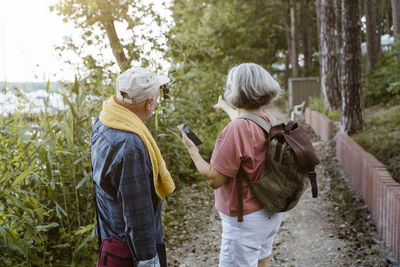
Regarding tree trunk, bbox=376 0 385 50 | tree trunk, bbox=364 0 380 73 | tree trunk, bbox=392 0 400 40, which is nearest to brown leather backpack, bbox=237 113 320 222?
tree trunk, bbox=392 0 400 40

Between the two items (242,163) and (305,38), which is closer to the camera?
(242,163)

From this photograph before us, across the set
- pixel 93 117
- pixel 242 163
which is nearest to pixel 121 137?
pixel 242 163

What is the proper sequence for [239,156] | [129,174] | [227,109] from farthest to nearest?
[227,109]
[239,156]
[129,174]

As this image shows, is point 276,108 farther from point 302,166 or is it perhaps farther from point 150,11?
point 302,166

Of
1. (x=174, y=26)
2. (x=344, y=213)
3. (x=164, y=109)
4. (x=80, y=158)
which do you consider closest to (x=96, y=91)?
(x=164, y=109)

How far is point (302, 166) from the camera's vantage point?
2.48m

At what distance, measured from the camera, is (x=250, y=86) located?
8.27 ft

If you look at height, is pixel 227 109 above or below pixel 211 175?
above

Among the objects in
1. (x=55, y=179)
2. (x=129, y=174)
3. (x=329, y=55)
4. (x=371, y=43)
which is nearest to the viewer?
(x=129, y=174)

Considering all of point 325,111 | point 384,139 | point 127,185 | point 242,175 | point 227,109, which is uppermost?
point 227,109

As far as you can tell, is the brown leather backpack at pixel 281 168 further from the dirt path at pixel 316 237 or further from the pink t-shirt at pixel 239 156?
the dirt path at pixel 316 237

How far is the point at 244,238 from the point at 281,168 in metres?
0.49

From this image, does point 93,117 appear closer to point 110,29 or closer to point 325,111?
point 110,29

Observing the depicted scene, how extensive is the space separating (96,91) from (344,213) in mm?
3706
